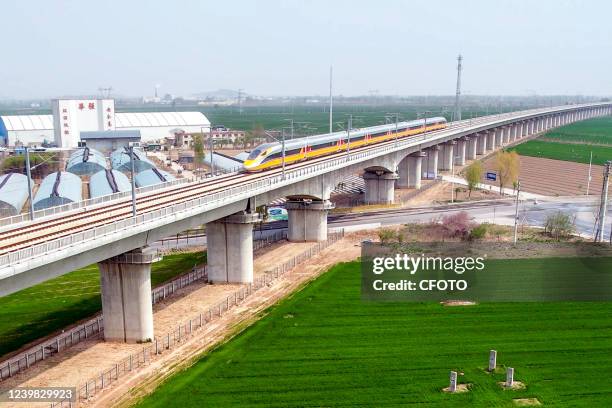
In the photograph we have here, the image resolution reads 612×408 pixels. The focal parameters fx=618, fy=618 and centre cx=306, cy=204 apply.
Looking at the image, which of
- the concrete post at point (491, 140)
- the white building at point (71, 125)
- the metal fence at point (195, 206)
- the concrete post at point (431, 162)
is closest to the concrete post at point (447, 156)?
the concrete post at point (431, 162)

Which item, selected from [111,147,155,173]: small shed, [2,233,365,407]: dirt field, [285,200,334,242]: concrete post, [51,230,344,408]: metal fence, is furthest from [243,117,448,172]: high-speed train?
[111,147,155,173]: small shed

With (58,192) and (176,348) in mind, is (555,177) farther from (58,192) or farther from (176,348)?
(176,348)

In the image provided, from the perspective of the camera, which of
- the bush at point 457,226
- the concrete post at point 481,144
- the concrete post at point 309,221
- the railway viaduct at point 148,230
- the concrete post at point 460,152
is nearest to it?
the railway viaduct at point 148,230

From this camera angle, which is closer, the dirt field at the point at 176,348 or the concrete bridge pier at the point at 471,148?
the dirt field at the point at 176,348

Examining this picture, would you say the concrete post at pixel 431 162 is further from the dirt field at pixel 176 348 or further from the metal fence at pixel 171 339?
the metal fence at pixel 171 339

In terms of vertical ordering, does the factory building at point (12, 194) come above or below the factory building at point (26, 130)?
below

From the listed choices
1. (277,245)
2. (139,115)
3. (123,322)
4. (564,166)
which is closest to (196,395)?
(123,322)

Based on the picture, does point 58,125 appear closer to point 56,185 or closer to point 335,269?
point 56,185
